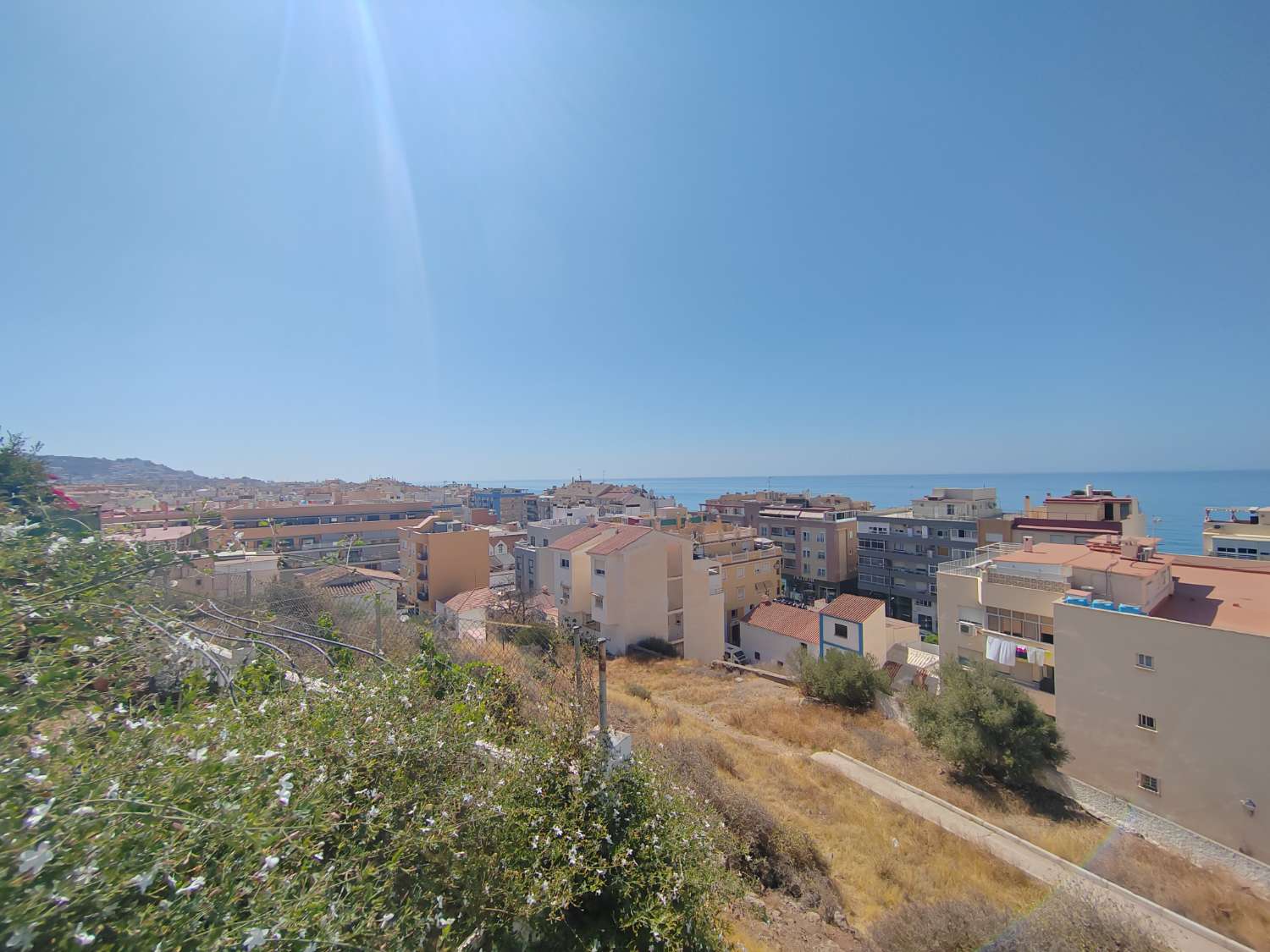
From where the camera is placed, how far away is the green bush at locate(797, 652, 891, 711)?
1401 centimetres

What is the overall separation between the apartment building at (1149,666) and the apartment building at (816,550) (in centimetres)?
2436

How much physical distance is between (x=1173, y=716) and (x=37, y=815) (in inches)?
681

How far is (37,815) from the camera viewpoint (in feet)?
3.57

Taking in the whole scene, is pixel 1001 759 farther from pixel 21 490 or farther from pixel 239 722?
pixel 21 490

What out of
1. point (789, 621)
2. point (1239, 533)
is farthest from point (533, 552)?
point (1239, 533)

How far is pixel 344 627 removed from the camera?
6.00 metres

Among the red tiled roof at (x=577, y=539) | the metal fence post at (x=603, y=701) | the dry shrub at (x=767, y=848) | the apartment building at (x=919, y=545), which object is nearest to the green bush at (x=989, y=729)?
the dry shrub at (x=767, y=848)

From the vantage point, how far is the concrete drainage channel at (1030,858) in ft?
18.8

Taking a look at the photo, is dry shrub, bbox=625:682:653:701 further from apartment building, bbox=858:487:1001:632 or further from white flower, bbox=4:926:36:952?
apartment building, bbox=858:487:1001:632

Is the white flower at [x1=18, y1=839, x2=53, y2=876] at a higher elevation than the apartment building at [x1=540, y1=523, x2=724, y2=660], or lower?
higher

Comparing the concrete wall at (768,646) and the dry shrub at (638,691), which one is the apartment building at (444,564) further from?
the dry shrub at (638,691)

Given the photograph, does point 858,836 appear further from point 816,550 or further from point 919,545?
point 816,550

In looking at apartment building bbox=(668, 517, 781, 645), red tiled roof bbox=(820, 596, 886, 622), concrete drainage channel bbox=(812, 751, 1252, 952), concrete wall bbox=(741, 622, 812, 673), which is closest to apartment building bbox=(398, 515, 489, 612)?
apartment building bbox=(668, 517, 781, 645)

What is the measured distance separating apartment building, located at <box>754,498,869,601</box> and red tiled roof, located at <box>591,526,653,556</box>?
23571 mm
